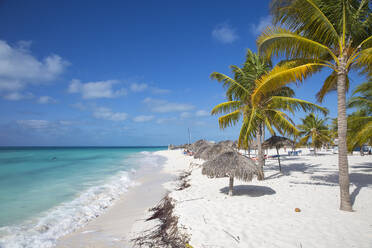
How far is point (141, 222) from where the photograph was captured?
5648 millimetres

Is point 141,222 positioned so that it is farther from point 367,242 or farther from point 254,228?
point 367,242

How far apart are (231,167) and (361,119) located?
609cm

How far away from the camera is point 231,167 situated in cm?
620

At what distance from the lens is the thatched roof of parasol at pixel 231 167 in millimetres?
6066

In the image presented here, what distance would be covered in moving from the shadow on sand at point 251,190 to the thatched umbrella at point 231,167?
1240 mm

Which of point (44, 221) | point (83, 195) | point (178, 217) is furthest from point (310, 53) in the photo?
point (83, 195)

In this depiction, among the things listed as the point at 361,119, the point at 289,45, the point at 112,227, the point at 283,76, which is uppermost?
the point at 289,45

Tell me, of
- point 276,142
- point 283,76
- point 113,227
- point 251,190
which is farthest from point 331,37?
point 113,227

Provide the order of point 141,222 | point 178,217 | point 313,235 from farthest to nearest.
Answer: point 141,222, point 178,217, point 313,235

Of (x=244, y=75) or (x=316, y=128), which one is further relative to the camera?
(x=316, y=128)

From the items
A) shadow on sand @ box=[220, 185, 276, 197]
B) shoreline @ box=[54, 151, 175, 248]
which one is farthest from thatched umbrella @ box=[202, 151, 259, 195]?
shoreline @ box=[54, 151, 175, 248]

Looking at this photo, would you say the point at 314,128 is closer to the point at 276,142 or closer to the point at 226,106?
the point at 276,142

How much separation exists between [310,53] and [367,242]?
4.41m

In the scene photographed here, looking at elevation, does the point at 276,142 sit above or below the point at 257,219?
above
